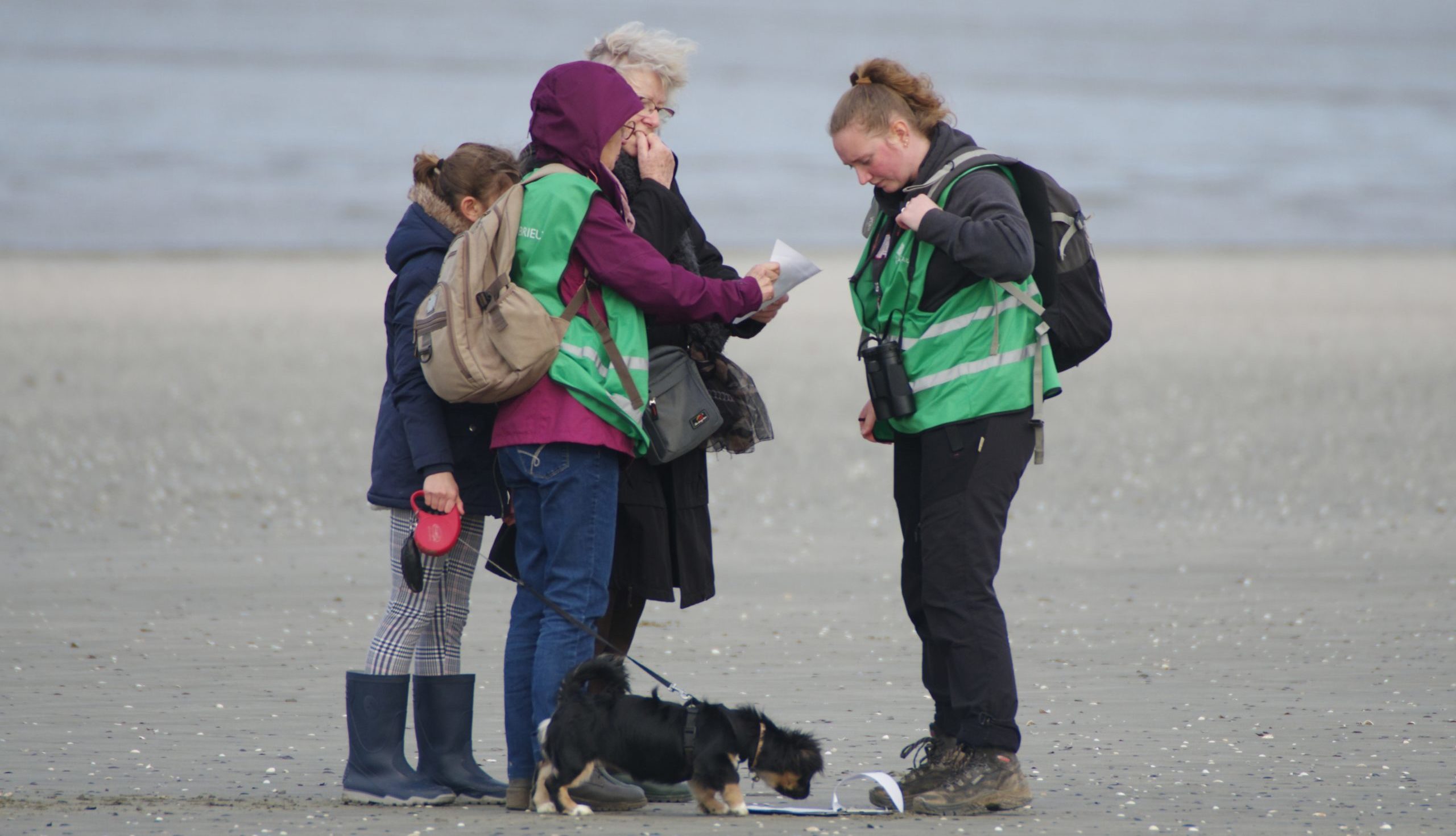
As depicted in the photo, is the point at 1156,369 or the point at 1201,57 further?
the point at 1201,57

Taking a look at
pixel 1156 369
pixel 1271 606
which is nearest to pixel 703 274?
pixel 1271 606

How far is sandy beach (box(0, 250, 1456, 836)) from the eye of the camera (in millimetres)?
4473

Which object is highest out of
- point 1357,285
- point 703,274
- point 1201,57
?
point 1201,57

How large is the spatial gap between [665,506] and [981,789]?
1.10 metres

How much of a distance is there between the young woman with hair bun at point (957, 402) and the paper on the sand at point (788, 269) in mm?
226

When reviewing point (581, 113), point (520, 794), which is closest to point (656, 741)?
point (520, 794)

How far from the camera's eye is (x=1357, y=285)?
23.7m

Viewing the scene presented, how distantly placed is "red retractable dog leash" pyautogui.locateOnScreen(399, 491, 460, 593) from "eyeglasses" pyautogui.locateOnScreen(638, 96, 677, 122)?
4.11ft

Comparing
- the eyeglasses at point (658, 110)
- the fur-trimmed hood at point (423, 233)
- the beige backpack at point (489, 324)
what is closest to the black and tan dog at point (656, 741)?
the beige backpack at point (489, 324)

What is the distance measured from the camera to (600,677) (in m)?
4.09

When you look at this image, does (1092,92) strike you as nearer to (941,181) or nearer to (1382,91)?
(1382,91)

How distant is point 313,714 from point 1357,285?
835 inches

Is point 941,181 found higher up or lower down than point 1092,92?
lower down

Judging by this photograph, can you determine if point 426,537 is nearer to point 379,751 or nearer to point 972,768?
point 379,751
